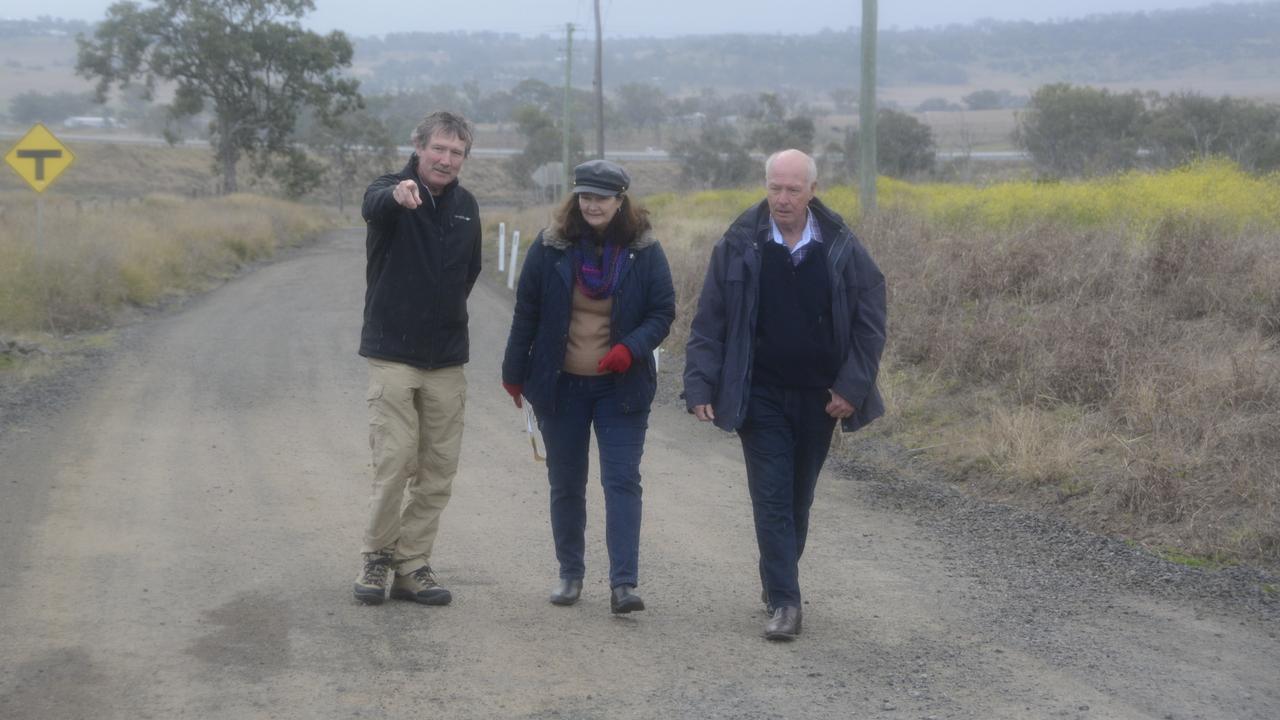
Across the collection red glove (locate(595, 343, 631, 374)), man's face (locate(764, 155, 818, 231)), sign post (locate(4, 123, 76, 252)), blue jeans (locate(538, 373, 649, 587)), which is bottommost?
blue jeans (locate(538, 373, 649, 587))

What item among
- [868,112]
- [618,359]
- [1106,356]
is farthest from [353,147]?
[618,359]

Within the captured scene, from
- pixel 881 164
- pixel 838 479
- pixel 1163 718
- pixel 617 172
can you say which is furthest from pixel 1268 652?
pixel 881 164

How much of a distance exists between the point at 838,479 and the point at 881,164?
3357 centimetres

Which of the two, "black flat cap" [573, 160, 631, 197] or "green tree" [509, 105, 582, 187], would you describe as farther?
"green tree" [509, 105, 582, 187]

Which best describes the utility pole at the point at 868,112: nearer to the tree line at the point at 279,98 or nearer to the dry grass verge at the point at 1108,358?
the dry grass verge at the point at 1108,358

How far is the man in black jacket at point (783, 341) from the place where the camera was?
224 inches

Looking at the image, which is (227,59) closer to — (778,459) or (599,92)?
(599,92)

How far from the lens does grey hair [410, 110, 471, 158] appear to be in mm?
5883

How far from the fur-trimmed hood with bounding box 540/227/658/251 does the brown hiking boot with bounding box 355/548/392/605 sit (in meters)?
1.52

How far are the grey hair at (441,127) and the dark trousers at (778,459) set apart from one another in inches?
65.5

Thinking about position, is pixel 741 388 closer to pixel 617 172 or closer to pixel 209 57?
pixel 617 172

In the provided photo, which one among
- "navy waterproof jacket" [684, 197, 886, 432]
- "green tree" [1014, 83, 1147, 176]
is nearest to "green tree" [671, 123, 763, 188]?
"green tree" [1014, 83, 1147, 176]

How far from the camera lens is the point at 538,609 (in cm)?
608

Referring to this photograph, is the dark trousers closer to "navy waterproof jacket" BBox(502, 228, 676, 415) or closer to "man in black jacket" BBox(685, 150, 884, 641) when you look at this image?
"man in black jacket" BBox(685, 150, 884, 641)
